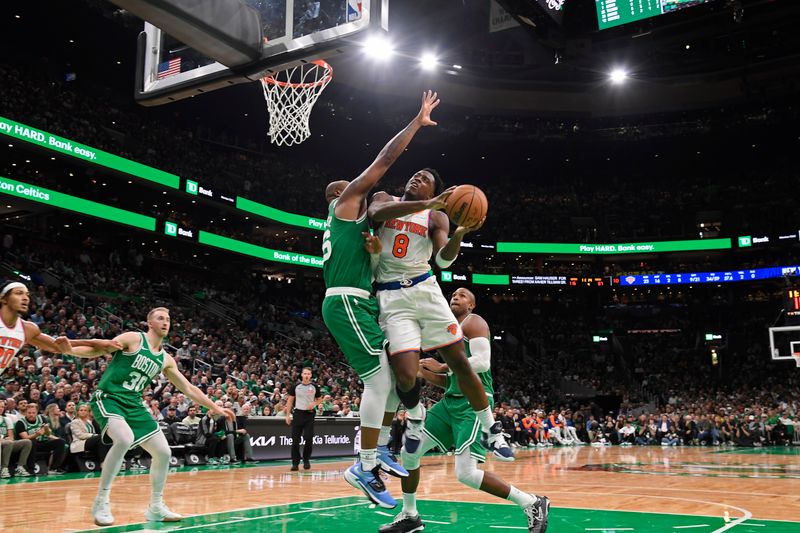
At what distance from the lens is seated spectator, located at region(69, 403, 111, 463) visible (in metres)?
11.9

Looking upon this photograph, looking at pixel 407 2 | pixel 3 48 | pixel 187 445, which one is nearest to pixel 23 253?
pixel 3 48

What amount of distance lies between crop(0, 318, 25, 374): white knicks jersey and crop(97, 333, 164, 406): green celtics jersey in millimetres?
1278

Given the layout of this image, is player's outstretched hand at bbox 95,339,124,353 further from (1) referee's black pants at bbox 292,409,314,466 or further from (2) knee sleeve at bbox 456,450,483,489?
(1) referee's black pants at bbox 292,409,314,466

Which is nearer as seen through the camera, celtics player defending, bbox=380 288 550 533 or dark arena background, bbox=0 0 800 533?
celtics player defending, bbox=380 288 550 533

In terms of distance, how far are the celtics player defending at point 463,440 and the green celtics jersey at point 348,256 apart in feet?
3.66

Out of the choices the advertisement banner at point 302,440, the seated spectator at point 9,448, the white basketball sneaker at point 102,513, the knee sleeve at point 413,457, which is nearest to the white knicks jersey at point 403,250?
the knee sleeve at point 413,457

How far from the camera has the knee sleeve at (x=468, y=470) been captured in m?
5.28

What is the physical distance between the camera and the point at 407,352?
4.69m

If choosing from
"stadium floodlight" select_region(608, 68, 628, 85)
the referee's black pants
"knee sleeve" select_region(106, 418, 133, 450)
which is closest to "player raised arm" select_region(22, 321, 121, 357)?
"knee sleeve" select_region(106, 418, 133, 450)

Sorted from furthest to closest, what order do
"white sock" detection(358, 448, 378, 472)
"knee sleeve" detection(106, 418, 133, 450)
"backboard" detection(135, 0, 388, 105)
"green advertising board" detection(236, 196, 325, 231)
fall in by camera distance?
"green advertising board" detection(236, 196, 325, 231) < "backboard" detection(135, 0, 388, 105) < "knee sleeve" detection(106, 418, 133, 450) < "white sock" detection(358, 448, 378, 472)

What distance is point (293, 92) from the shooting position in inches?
516

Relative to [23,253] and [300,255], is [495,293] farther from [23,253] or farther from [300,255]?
[23,253]

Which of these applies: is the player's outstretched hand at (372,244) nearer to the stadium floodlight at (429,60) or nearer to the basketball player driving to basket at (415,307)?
the basketball player driving to basket at (415,307)

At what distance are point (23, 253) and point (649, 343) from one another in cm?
3140
